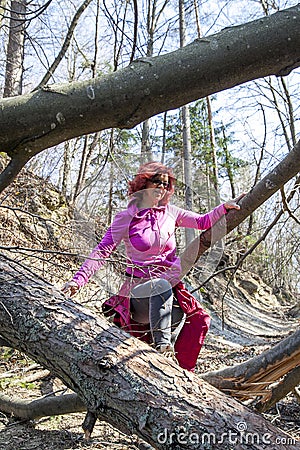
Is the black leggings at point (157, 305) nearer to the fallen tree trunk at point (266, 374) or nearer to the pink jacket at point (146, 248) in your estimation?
the pink jacket at point (146, 248)

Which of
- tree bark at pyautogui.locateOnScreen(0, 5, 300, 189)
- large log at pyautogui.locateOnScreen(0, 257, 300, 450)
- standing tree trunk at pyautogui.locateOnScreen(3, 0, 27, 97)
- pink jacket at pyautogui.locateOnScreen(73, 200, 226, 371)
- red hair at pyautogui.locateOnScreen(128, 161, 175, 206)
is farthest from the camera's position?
standing tree trunk at pyautogui.locateOnScreen(3, 0, 27, 97)

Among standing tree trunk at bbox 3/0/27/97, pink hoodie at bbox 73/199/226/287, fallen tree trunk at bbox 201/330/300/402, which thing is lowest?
fallen tree trunk at bbox 201/330/300/402

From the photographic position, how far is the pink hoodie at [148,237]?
2.13 metres

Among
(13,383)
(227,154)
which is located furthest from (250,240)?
(13,383)

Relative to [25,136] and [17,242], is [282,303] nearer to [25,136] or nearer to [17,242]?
[17,242]

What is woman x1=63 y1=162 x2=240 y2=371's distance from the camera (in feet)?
6.84

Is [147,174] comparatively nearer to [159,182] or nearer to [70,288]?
[159,182]

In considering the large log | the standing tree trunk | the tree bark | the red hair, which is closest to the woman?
the red hair

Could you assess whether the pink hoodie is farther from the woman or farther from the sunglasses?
the sunglasses

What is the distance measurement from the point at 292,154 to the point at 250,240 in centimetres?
619

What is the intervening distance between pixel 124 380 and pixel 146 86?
118 cm

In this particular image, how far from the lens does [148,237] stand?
7.05 ft

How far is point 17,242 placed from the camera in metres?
4.49

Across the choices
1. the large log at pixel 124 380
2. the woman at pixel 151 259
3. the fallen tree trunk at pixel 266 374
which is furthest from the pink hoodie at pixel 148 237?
the fallen tree trunk at pixel 266 374
